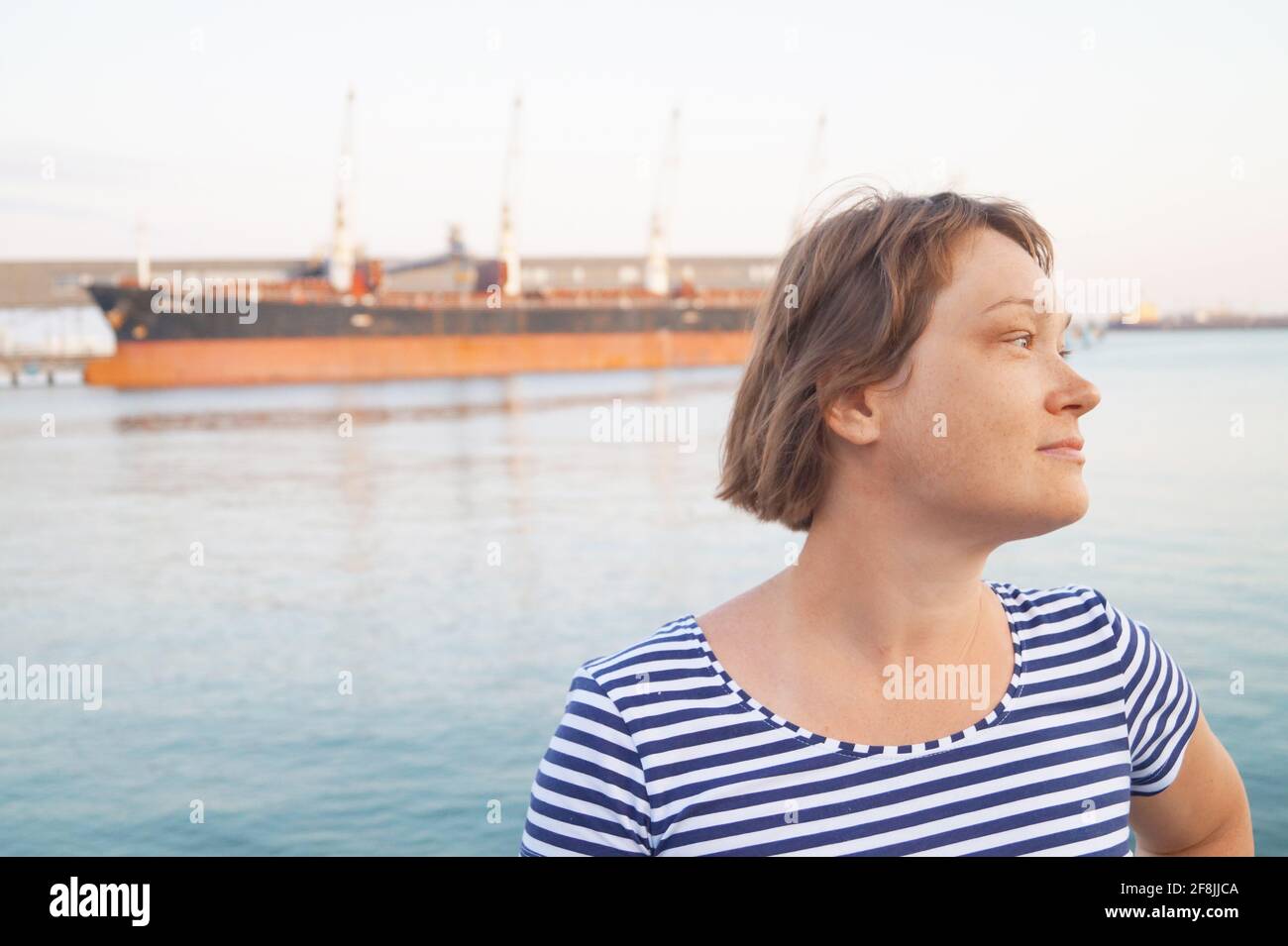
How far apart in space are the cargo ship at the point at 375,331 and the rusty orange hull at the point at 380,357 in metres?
0.03

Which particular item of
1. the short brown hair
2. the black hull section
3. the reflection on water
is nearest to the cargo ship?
the black hull section

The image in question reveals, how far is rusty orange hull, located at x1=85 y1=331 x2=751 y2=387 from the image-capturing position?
137 ft

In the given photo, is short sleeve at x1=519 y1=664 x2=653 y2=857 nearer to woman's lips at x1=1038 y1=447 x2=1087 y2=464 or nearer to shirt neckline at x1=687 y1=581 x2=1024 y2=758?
shirt neckline at x1=687 y1=581 x2=1024 y2=758

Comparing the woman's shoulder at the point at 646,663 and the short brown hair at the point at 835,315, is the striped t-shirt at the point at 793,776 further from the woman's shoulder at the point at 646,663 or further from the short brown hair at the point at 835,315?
the short brown hair at the point at 835,315

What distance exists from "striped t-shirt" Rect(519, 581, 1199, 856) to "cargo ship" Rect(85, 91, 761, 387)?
40.2 m

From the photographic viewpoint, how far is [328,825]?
507 centimetres

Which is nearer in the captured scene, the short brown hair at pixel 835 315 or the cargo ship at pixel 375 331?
the short brown hair at pixel 835 315

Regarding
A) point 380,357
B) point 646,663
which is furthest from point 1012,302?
point 380,357

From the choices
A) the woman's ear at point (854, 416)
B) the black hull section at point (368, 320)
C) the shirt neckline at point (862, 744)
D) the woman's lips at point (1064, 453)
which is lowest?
the black hull section at point (368, 320)

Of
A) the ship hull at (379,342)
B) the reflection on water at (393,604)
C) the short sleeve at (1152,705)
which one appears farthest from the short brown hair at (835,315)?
the ship hull at (379,342)

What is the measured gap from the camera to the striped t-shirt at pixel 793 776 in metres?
1.07

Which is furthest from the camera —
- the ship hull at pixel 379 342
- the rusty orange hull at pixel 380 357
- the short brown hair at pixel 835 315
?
the rusty orange hull at pixel 380 357

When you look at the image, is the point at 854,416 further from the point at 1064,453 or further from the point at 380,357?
the point at 380,357
